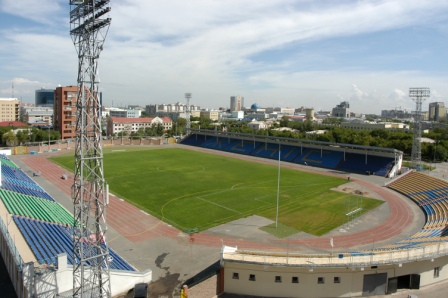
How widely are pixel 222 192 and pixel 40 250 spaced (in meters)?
27.3

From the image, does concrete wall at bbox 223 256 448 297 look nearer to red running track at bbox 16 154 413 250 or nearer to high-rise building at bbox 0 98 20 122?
red running track at bbox 16 154 413 250

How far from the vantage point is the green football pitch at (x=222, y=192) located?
117ft

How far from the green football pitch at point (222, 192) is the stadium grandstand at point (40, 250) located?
34.1 ft

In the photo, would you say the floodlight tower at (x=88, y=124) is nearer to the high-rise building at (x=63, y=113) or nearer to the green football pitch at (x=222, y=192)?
the green football pitch at (x=222, y=192)

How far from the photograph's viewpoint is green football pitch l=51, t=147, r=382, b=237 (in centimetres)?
3570

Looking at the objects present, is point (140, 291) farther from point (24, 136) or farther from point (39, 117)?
point (39, 117)

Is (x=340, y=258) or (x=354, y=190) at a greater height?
(x=340, y=258)

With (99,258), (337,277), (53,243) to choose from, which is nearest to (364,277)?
(337,277)

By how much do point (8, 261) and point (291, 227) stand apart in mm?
23738

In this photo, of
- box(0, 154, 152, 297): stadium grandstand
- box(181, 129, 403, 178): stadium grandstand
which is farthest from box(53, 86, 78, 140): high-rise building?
box(0, 154, 152, 297): stadium grandstand

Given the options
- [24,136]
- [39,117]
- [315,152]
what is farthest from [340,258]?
[39,117]

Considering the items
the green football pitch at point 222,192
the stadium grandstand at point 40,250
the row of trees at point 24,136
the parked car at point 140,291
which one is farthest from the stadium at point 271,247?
the row of trees at point 24,136

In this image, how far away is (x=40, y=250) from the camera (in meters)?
21.5

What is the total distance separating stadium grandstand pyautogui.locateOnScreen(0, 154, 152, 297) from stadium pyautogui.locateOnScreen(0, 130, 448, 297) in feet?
0.17
